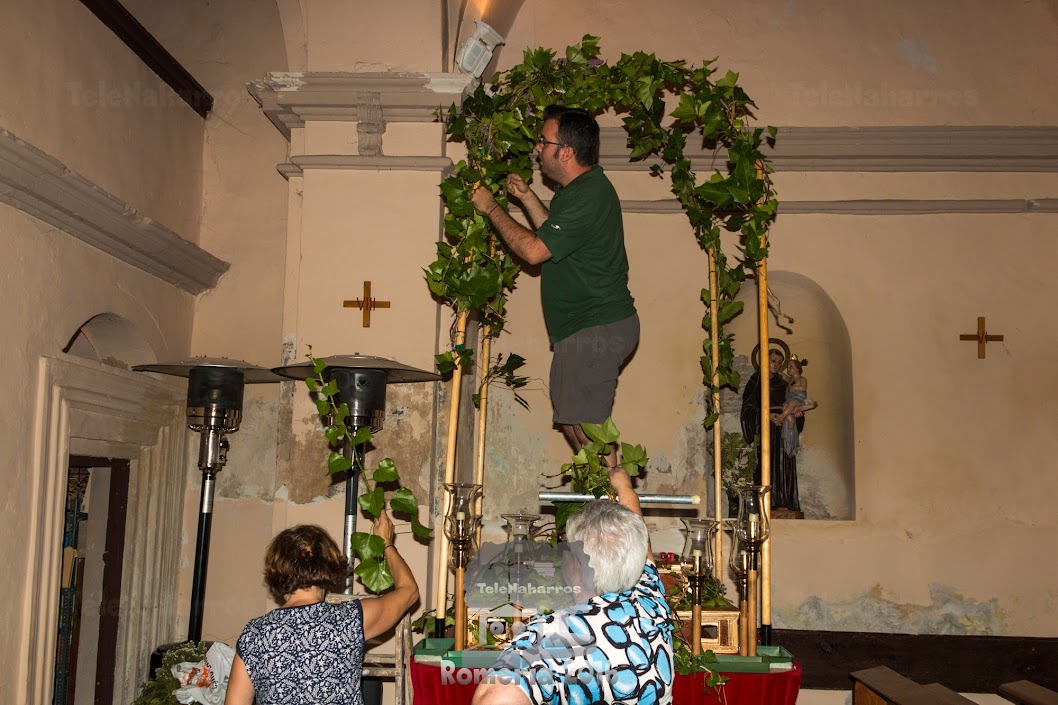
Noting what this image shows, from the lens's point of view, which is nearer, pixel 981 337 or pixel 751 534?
pixel 751 534

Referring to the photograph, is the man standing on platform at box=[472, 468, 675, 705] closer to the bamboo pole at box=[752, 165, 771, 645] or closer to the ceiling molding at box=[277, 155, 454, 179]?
the bamboo pole at box=[752, 165, 771, 645]

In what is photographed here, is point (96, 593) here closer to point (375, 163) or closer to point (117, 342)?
point (117, 342)

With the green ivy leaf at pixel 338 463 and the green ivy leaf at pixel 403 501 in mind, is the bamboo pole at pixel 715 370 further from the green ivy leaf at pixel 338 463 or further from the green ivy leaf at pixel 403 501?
the green ivy leaf at pixel 338 463

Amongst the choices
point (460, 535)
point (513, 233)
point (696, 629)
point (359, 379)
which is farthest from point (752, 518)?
point (359, 379)

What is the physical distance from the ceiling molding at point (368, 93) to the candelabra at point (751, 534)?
2.30 metres

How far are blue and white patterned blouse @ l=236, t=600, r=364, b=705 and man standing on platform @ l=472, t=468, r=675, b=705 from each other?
74 cm

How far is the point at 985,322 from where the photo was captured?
18.1 ft

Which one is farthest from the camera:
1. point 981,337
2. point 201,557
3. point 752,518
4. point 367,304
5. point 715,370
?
point 981,337

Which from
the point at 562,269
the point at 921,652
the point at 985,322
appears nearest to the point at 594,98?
the point at 562,269

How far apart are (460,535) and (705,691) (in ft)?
3.28

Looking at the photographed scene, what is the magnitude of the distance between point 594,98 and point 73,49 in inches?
93.1

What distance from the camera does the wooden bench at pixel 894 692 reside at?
3488mm

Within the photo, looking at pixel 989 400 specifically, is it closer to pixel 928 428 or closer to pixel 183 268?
pixel 928 428

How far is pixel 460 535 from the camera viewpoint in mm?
3521
